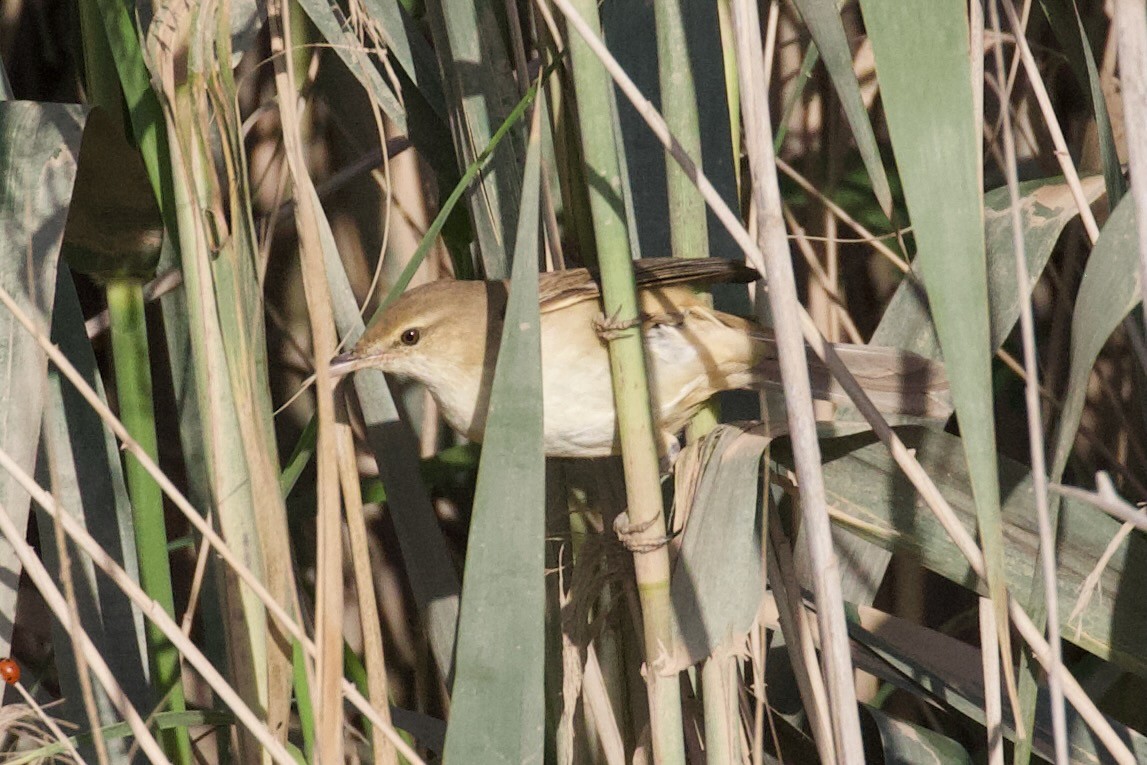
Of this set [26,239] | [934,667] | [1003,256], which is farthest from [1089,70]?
[26,239]

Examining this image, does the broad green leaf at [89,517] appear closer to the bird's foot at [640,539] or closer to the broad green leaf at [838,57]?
the bird's foot at [640,539]

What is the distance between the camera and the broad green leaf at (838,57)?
0.65 meters

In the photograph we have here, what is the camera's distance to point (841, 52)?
0.67 meters

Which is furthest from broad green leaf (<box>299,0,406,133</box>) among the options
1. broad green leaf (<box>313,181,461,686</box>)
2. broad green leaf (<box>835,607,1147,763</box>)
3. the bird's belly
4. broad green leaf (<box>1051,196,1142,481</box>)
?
broad green leaf (<box>835,607,1147,763</box>)

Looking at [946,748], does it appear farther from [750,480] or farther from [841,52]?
[841,52]

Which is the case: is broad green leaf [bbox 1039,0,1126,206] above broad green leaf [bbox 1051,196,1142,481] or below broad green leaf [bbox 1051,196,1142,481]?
above

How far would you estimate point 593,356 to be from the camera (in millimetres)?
999

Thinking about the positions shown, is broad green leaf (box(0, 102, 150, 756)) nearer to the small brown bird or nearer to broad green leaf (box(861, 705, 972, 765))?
the small brown bird

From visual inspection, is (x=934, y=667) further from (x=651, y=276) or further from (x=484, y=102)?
(x=484, y=102)

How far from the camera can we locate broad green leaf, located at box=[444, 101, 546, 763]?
616 mm

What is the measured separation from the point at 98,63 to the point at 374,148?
351 mm

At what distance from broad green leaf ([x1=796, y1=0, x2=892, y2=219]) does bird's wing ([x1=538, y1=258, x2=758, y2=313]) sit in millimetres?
159

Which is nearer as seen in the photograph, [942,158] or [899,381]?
[942,158]

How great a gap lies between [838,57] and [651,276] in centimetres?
25
